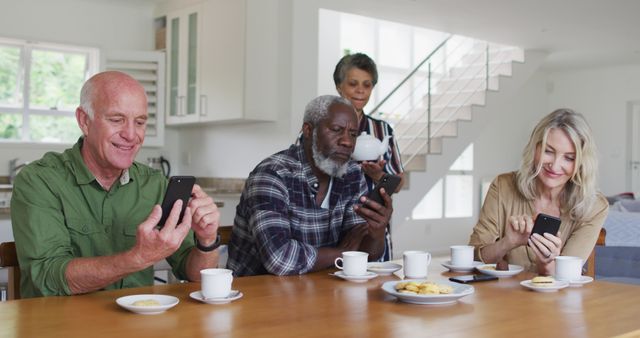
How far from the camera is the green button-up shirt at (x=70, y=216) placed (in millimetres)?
1683

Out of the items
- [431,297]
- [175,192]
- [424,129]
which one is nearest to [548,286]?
[431,297]

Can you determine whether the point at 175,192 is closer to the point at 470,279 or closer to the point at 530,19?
the point at 470,279

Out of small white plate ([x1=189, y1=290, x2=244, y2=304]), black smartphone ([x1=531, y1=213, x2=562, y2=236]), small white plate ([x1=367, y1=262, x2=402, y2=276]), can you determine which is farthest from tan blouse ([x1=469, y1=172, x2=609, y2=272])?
small white plate ([x1=189, y1=290, x2=244, y2=304])

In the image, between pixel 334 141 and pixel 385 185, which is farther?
pixel 334 141

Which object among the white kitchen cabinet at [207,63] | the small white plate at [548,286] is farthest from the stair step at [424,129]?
the small white plate at [548,286]

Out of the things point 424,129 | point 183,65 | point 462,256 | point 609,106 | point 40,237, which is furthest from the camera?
point 609,106

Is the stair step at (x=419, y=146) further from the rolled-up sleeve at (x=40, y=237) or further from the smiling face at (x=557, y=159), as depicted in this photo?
the rolled-up sleeve at (x=40, y=237)

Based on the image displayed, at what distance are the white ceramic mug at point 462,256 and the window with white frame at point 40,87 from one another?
4.86 metres

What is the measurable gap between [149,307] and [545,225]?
1.17m

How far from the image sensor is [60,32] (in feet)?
19.7

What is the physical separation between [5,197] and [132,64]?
1690 millimetres

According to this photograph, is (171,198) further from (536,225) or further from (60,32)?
(60,32)

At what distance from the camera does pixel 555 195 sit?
2.40 m

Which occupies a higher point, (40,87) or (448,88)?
(448,88)
